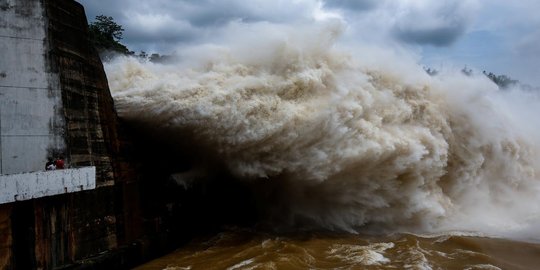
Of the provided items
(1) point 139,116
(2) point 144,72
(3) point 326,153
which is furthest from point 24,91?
(3) point 326,153

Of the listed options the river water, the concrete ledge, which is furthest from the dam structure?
the river water

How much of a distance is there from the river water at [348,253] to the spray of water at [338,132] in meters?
1.50

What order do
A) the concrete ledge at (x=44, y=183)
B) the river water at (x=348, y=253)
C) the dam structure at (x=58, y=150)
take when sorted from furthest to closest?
1. the river water at (x=348, y=253)
2. the dam structure at (x=58, y=150)
3. the concrete ledge at (x=44, y=183)

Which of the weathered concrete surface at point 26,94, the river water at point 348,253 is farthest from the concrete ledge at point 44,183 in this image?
the river water at point 348,253

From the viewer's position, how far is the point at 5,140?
10000 mm

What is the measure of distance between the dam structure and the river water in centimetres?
171

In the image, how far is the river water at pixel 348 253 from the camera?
1188cm

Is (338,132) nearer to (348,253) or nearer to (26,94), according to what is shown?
(348,253)

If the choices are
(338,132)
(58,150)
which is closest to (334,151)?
(338,132)

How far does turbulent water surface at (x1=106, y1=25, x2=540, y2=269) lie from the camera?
512 inches

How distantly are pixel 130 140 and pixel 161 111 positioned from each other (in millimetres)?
1222

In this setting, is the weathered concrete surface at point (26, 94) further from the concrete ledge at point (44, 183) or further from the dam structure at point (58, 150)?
the concrete ledge at point (44, 183)

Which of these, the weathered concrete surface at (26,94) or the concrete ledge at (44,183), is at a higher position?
the weathered concrete surface at (26,94)

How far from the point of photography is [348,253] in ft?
42.2
